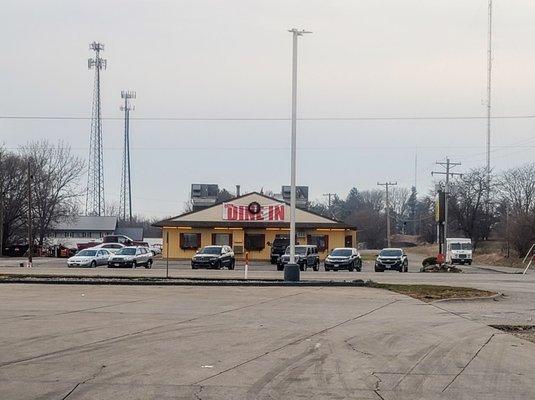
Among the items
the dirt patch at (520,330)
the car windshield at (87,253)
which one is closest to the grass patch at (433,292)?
the dirt patch at (520,330)

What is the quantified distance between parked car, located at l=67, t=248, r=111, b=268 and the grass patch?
26817 mm

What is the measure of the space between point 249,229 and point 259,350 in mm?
55745

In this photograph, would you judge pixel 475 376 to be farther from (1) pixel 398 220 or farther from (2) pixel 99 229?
(1) pixel 398 220

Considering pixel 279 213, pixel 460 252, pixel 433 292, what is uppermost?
pixel 279 213

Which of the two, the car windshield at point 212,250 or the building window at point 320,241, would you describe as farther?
the building window at point 320,241

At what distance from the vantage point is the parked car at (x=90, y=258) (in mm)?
52219

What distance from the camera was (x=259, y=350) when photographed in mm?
12898

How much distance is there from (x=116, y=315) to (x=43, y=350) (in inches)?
238

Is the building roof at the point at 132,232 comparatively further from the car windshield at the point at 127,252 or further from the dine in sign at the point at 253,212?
the car windshield at the point at 127,252

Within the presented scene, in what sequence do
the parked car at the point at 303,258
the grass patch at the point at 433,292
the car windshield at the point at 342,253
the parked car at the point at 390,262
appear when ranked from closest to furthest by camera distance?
the grass patch at the point at 433,292
the parked car at the point at 303,258
the car windshield at the point at 342,253
the parked car at the point at 390,262

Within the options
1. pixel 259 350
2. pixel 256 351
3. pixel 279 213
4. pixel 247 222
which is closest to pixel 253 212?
pixel 247 222

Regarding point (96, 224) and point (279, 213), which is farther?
point (96, 224)

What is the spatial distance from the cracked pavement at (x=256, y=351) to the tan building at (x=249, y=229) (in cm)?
4520

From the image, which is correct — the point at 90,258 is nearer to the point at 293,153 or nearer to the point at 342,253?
the point at 342,253
